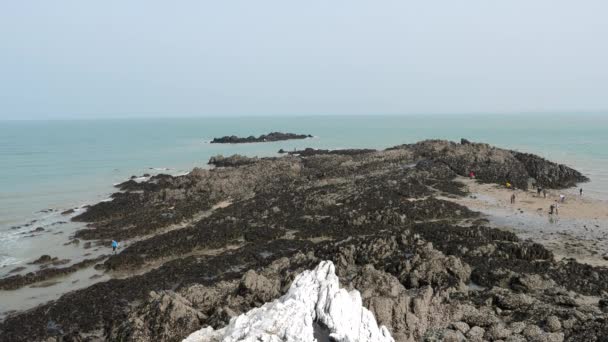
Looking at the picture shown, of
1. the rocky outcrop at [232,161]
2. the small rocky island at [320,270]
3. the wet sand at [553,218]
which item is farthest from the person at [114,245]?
the rocky outcrop at [232,161]

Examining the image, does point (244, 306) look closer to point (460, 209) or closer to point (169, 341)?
point (169, 341)

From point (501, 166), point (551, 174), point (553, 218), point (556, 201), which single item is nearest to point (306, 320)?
point (553, 218)

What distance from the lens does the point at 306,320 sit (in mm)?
9008

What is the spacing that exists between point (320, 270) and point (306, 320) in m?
2.08

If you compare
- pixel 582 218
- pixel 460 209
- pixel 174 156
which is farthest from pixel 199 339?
pixel 174 156

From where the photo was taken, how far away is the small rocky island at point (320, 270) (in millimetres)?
11258

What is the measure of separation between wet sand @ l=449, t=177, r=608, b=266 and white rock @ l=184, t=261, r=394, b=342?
14.6 meters

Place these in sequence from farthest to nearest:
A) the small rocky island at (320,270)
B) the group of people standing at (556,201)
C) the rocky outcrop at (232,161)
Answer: the rocky outcrop at (232,161) → the group of people standing at (556,201) → the small rocky island at (320,270)

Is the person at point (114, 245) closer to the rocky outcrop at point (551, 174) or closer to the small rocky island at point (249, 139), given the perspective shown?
the rocky outcrop at point (551, 174)

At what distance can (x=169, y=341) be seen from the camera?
35.6 feet

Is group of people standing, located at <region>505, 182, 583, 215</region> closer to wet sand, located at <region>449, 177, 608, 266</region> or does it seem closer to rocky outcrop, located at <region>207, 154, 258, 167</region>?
wet sand, located at <region>449, 177, 608, 266</region>

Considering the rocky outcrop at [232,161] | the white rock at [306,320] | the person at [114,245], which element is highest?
the white rock at [306,320]

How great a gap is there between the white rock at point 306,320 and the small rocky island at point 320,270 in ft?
0.13

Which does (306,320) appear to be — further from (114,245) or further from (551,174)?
(551,174)
